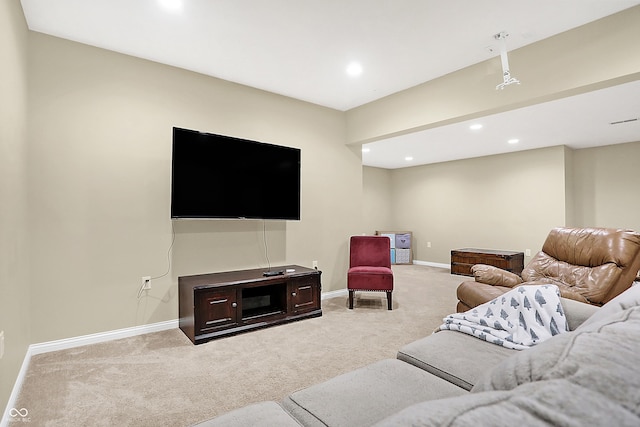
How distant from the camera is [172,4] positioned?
2322 mm

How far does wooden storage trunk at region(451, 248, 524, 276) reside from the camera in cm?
595

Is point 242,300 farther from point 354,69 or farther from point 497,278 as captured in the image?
point 354,69

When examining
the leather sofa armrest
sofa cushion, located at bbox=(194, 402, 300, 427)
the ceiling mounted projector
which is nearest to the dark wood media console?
the leather sofa armrest

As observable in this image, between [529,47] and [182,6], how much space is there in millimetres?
2857

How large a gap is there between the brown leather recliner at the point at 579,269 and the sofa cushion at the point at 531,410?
2.19 meters

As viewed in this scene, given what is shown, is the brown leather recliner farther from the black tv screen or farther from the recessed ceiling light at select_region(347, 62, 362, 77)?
the recessed ceiling light at select_region(347, 62, 362, 77)

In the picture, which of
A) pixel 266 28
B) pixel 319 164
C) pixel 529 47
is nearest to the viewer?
pixel 266 28

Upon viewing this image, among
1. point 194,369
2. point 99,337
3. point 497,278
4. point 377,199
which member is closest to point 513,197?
point 377,199

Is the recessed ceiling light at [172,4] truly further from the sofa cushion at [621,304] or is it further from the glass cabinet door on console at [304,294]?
the sofa cushion at [621,304]

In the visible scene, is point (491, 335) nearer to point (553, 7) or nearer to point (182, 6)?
point (553, 7)

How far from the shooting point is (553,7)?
2326 mm

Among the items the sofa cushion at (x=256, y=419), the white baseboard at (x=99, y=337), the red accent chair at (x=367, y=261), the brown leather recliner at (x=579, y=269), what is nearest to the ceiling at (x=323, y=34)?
the brown leather recliner at (x=579, y=269)

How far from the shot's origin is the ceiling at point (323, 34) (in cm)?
235

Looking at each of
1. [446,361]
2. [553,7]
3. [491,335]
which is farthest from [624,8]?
[446,361]
